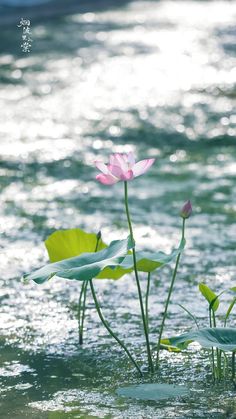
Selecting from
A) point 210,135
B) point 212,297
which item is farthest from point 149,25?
point 212,297

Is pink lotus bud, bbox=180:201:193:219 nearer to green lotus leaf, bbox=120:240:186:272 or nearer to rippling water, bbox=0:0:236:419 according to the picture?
green lotus leaf, bbox=120:240:186:272

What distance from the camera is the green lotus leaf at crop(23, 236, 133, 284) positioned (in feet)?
6.44

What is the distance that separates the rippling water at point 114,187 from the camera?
219cm

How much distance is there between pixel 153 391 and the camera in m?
2.01

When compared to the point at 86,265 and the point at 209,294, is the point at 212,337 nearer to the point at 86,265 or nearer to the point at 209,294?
the point at 209,294

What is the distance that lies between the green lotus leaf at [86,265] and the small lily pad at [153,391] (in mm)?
238

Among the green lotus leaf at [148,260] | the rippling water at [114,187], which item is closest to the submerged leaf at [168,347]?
the rippling water at [114,187]

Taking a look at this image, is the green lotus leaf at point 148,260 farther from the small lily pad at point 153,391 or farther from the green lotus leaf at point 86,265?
the small lily pad at point 153,391

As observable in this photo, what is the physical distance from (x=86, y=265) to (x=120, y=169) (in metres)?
0.19

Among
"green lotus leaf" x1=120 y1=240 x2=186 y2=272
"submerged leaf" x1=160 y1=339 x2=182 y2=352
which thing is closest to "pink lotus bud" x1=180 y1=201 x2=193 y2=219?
"green lotus leaf" x1=120 y1=240 x2=186 y2=272

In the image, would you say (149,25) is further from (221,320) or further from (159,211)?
(221,320)

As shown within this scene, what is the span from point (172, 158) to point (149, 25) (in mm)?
2239

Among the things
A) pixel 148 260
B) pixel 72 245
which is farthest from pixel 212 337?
pixel 72 245

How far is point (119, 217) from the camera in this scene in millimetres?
3445
